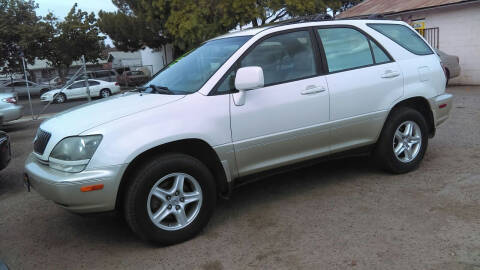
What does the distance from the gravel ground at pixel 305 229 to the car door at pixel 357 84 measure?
0.64 metres

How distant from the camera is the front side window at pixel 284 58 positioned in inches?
160

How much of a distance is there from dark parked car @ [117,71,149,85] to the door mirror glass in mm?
30910

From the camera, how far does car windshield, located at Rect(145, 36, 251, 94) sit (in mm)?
3953

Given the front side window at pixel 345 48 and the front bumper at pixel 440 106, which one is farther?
the front bumper at pixel 440 106

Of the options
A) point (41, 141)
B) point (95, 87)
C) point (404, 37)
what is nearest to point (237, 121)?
point (41, 141)

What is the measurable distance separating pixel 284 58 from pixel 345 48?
0.79 meters

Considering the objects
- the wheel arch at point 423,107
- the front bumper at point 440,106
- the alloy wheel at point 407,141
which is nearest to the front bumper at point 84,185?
the alloy wheel at point 407,141

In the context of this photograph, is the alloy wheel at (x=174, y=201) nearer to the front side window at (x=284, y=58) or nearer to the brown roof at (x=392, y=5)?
the front side window at (x=284, y=58)

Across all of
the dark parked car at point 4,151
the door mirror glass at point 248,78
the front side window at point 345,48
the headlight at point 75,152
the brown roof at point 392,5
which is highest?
the brown roof at point 392,5

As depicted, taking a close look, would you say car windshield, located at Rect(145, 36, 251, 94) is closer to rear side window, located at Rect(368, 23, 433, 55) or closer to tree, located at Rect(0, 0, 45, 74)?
rear side window, located at Rect(368, 23, 433, 55)

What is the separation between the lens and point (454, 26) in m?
14.6

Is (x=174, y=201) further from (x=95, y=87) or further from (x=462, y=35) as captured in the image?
(x=95, y=87)

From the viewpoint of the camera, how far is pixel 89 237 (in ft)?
12.9

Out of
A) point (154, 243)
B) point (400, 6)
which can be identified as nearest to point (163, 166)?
point (154, 243)
